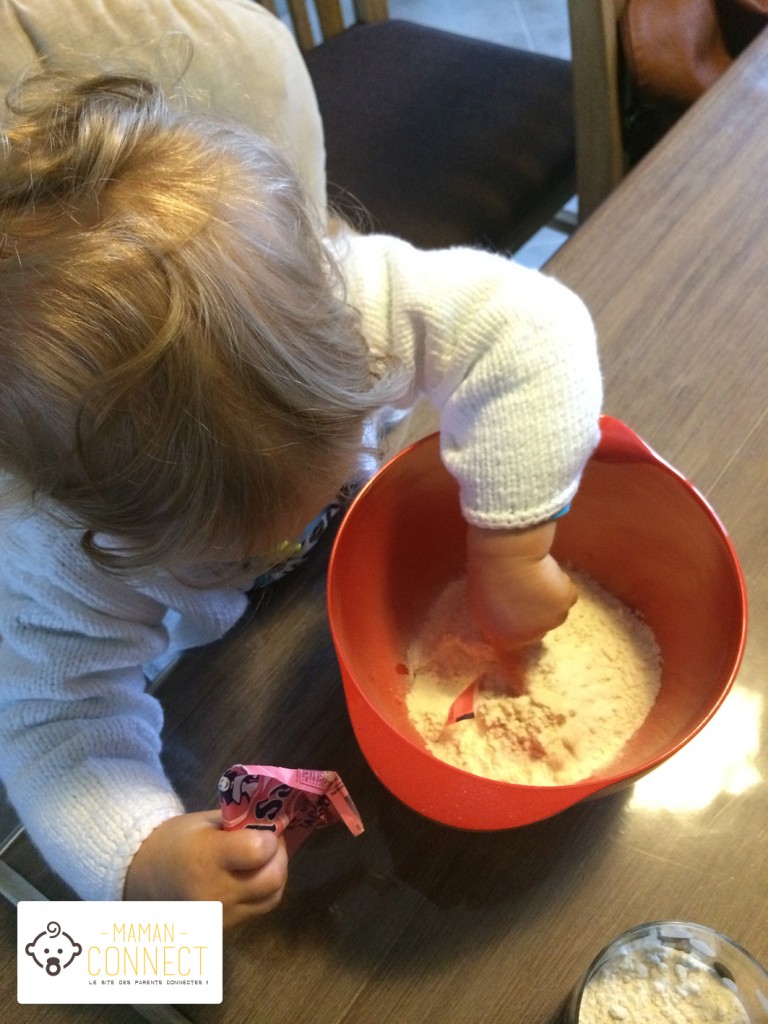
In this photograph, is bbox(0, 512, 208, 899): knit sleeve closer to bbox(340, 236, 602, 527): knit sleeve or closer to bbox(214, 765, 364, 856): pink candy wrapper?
bbox(214, 765, 364, 856): pink candy wrapper

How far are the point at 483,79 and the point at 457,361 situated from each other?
0.86 m

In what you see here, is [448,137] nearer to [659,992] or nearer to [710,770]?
[710,770]

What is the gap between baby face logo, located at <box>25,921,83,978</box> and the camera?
0.49 metres

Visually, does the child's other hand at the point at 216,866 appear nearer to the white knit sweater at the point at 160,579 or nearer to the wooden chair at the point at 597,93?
the white knit sweater at the point at 160,579

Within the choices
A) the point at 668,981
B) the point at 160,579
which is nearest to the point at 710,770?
the point at 668,981

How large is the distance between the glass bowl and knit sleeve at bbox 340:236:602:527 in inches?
10.1

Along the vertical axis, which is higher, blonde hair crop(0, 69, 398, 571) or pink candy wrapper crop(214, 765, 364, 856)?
blonde hair crop(0, 69, 398, 571)

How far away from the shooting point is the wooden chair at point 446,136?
3.68ft

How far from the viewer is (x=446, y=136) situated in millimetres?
1158

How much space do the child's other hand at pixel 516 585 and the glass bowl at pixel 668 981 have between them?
0.71 feet

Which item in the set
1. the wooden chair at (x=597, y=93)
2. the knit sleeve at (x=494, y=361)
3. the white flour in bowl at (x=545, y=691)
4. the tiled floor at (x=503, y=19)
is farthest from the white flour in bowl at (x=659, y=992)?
the tiled floor at (x=503, y=19)

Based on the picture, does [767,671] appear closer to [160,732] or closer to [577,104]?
[160,732]

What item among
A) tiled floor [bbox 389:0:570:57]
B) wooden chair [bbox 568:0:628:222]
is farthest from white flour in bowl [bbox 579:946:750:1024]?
tiled floor [bbox 389:0:570:57]

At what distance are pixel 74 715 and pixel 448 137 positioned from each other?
97cm
